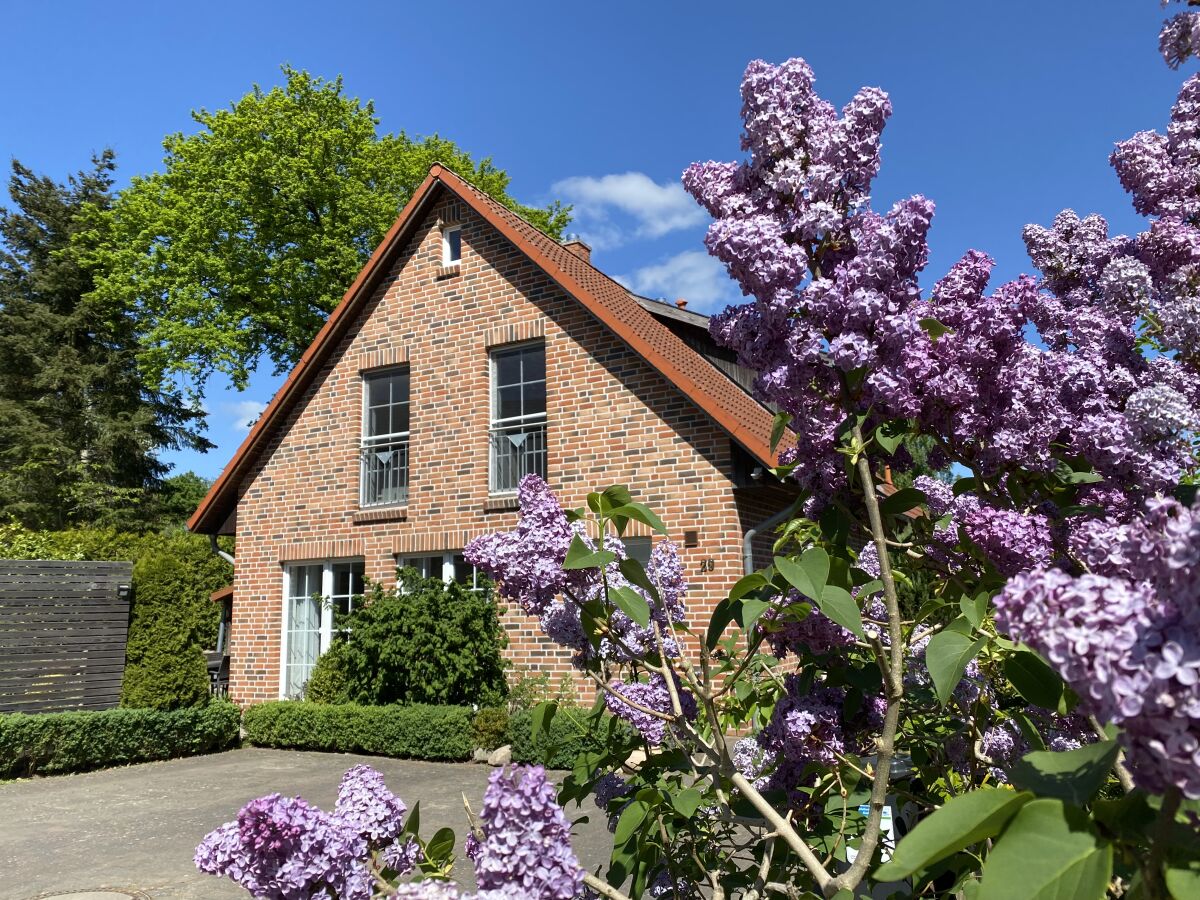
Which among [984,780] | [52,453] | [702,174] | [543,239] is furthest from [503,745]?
[52,453]

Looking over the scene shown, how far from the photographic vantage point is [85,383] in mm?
27891

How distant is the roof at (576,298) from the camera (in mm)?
9312

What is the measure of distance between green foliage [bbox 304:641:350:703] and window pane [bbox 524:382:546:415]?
3993mm

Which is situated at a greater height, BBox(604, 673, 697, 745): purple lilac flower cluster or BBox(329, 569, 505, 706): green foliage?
BBox(604, 673, 697, 745): purple lilac flower cluster

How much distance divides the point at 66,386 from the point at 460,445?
75.9ft

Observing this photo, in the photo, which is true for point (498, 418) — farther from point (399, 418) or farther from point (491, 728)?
point (491, 728)

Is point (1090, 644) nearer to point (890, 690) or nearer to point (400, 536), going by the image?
point (890, 690)

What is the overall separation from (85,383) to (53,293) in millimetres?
3479

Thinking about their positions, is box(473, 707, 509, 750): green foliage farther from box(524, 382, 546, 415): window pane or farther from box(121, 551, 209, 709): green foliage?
box(121, 551, 209, 709): green foliage

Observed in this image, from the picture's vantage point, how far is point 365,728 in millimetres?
10453

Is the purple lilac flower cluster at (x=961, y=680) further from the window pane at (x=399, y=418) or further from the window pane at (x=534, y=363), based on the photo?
the window pane at (x=399, y=418)

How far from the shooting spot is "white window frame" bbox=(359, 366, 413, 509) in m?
12.1

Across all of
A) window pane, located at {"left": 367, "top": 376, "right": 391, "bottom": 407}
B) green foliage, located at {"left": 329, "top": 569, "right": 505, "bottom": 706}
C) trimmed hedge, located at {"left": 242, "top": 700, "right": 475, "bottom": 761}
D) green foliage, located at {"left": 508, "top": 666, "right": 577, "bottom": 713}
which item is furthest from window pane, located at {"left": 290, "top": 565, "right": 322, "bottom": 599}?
green foliage, located at {"left": 508, "top": 666, "right": 577, "bottom": 713}

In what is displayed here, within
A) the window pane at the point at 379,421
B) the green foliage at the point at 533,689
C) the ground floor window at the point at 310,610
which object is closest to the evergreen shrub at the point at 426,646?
the green foliage at the point at 533,689
